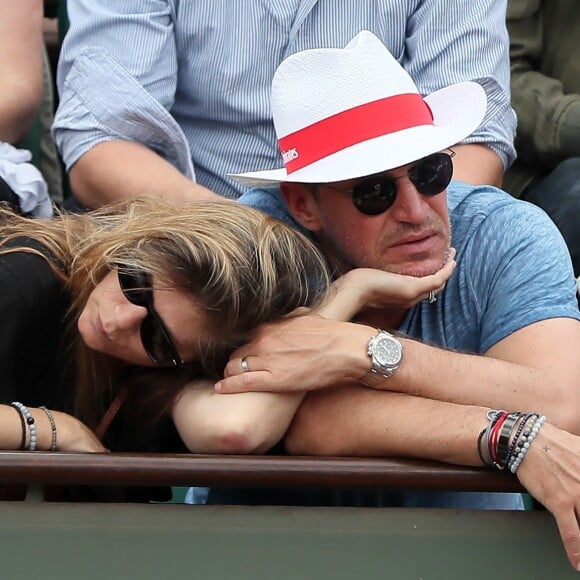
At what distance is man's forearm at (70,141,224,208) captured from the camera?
88.9 inches

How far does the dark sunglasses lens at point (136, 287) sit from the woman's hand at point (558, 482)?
57cm

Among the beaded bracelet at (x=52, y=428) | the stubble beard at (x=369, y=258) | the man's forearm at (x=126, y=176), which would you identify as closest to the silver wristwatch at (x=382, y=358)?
the stubble beard at (x=369, y=258)

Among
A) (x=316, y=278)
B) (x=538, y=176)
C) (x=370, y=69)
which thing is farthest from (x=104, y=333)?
(x=538, y=176)

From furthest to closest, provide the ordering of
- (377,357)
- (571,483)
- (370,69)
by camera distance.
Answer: (370,69)
(377,357)
(571,483)

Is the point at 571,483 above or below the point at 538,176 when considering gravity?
above

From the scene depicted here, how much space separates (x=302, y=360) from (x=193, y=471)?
0.28 meters

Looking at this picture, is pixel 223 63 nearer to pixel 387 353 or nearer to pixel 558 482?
pixel 387 353

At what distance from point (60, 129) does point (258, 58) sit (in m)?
0.44

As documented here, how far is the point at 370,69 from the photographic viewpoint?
6.20 feet

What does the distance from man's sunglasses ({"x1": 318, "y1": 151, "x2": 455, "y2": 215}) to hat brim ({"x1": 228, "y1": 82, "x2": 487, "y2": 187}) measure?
22mm

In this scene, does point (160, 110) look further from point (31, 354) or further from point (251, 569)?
point (251, 569)

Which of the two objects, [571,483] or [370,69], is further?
[370,69]

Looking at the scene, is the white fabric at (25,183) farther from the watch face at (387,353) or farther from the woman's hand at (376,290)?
the watch face at (387,353)

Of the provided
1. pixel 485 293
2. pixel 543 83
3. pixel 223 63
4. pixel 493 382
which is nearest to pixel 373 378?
pixel 493 382
